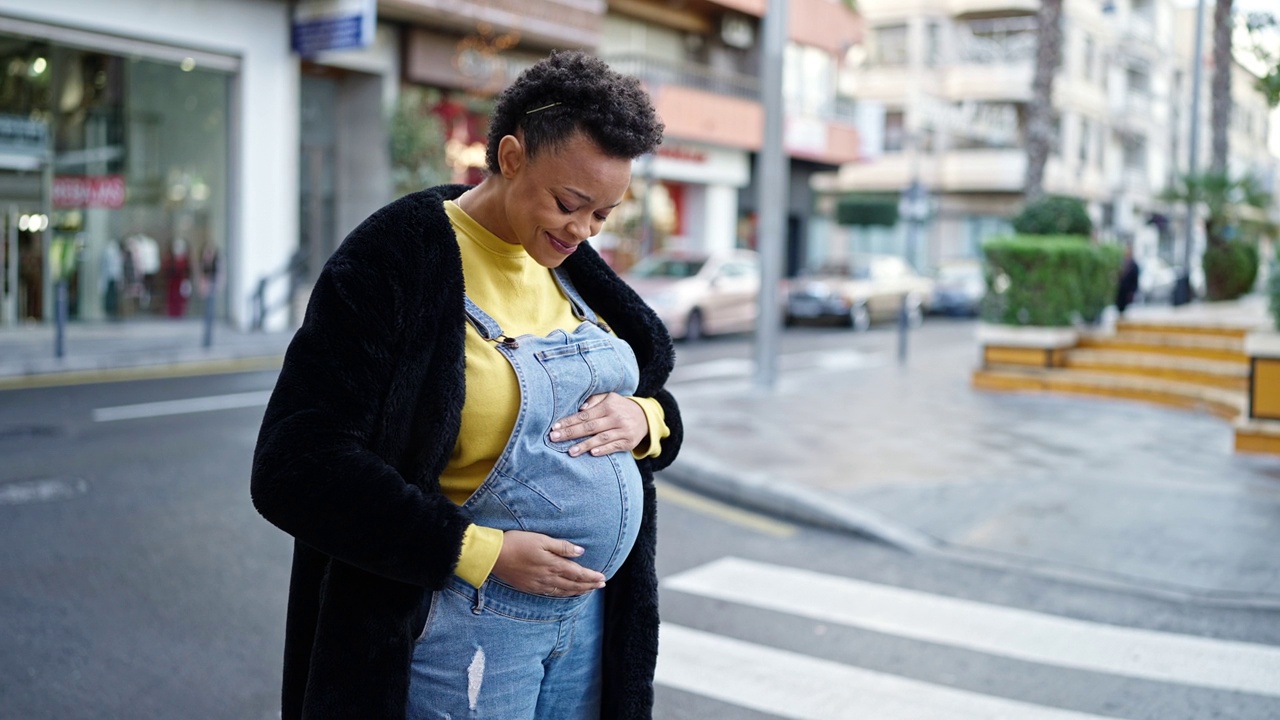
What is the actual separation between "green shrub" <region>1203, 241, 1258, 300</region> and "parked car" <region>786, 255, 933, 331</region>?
5.95m

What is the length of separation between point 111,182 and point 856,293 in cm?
1487

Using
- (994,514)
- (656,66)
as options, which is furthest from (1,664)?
(656,66)

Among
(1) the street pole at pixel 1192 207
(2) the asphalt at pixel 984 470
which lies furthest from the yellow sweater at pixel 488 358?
(1) the street pole at pixel 1192 207

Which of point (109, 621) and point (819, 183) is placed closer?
point (109, 621)

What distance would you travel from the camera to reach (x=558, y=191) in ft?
6.57

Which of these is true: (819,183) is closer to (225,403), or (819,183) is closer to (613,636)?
(225,403)

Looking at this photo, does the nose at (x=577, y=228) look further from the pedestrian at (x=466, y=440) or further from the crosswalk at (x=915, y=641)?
the crosswalk at (x=915, y=641)

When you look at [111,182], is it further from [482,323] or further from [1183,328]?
[482,323]

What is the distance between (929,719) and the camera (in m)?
4.30

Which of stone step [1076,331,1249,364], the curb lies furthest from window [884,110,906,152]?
the curb

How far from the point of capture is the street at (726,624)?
441 cm

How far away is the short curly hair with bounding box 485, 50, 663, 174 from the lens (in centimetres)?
196

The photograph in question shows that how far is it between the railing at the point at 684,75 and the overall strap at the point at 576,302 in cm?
2417

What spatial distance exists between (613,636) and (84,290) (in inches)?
695
